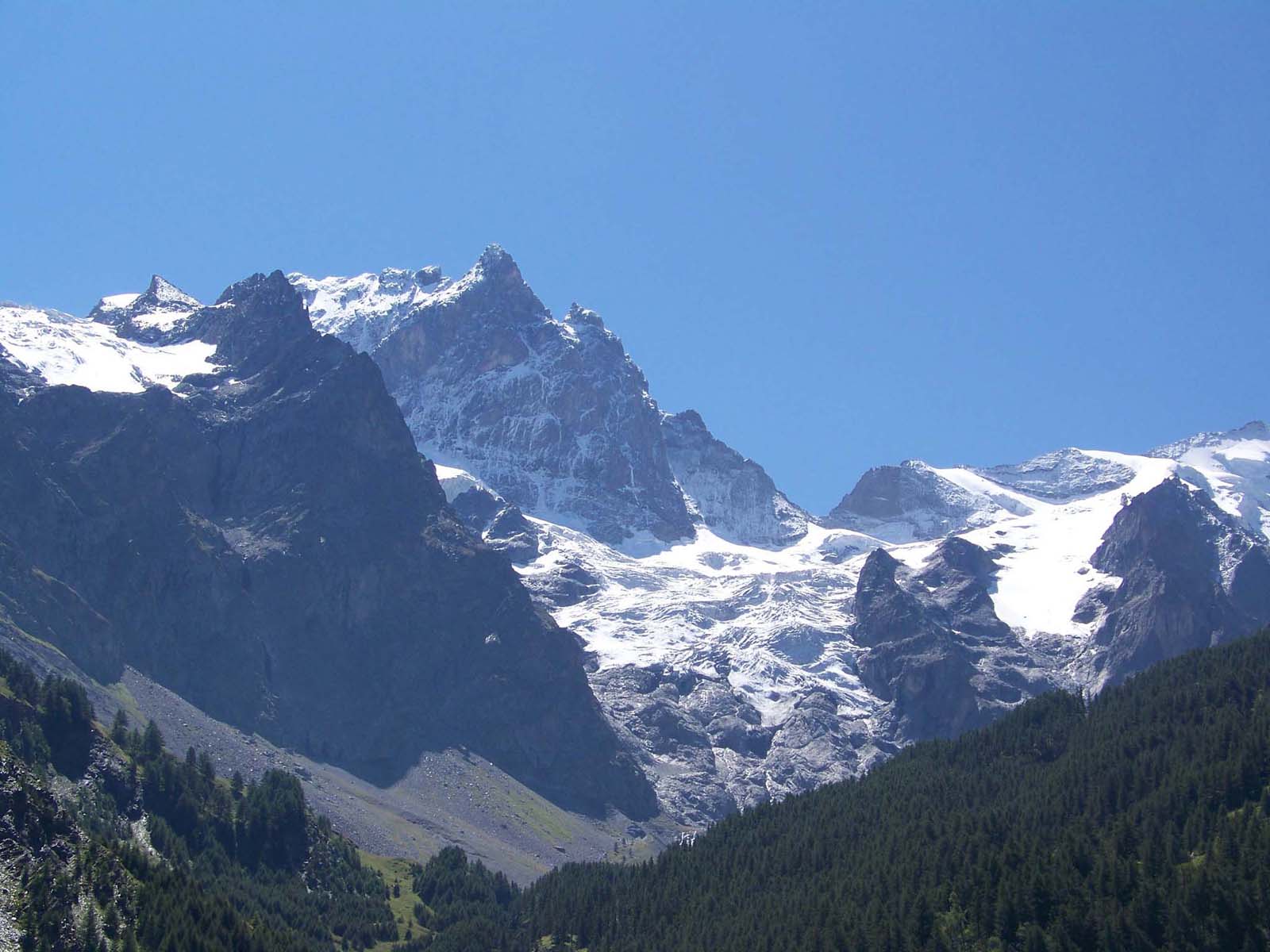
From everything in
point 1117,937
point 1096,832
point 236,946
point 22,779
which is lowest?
point 236,946

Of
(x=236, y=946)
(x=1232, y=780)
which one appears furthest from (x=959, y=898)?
(x=236, y=946)

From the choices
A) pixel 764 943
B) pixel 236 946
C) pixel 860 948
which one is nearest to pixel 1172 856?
pixel 860 948

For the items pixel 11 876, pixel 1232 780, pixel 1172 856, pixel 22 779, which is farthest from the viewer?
pixel 1232 780

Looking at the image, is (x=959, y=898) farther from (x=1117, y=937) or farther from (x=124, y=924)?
(x=124, y=924)

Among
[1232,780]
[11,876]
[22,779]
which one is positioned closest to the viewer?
[11,876]

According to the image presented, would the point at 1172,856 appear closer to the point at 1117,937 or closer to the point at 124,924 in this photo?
the point at 1117,937

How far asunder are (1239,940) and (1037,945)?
20785 mm

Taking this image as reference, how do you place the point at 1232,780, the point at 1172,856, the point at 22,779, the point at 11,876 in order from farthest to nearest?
the point at 1232,780, the point at 1172,856, the point at 22,779, the point at 11,876

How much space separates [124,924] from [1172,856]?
111 m

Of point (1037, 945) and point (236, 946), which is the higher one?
point (1037, 945)

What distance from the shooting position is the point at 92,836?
189 metres

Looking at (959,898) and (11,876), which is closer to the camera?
(11,876)

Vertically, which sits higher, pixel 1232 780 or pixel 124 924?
pixel 1232 780

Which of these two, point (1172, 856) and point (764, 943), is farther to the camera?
point (764, 943)
